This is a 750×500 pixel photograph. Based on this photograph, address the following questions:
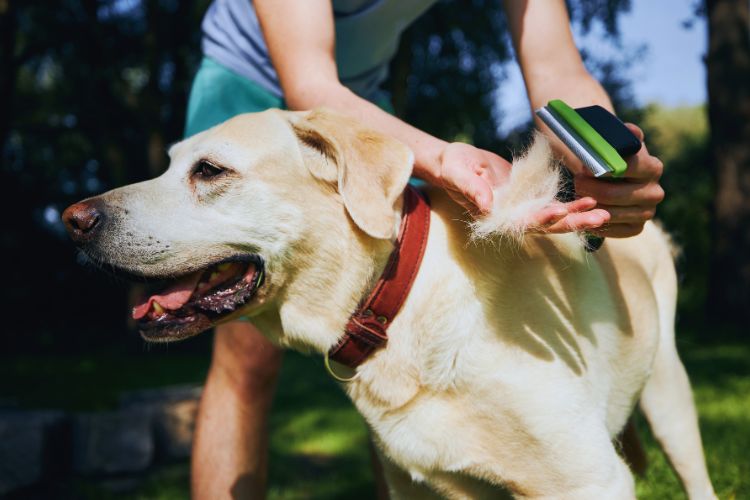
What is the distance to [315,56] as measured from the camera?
2.15m

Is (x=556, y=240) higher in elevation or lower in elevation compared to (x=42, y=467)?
higher

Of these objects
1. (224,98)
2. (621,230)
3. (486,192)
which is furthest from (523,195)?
(224,98)

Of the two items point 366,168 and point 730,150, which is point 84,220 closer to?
point 366,168

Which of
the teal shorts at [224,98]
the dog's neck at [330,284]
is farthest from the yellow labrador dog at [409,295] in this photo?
the teal shorts at [224,98]

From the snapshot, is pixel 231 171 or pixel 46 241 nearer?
pixel 231 171

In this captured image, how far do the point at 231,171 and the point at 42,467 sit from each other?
3.06m

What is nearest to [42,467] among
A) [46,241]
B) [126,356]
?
[126,356]

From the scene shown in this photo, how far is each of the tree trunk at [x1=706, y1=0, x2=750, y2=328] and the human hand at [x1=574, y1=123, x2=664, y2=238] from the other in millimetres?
8139

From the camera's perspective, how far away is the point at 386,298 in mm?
2016

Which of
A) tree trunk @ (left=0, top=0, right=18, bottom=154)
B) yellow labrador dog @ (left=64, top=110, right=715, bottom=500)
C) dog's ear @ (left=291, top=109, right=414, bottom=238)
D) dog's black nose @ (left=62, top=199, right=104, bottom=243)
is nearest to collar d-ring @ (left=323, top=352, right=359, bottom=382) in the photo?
yellow labrador dog @ (left=64, top=110, right=715, bottom=500)

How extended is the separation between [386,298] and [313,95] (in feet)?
2.15

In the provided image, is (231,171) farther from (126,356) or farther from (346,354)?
(126,356)

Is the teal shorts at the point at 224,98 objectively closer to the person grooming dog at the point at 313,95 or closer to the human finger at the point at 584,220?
Result: the person grooming dog at the point at 313,95

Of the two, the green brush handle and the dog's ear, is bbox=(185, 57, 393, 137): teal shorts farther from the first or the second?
the green brush handle
